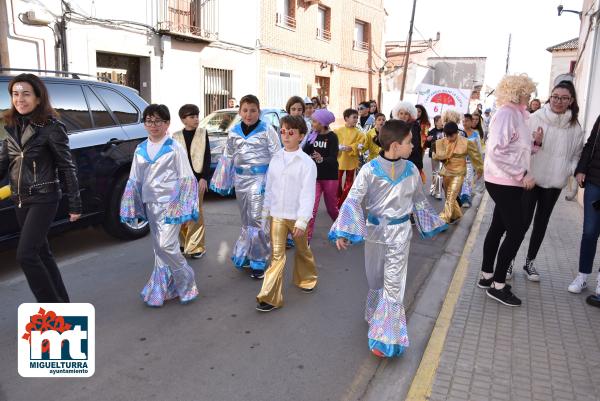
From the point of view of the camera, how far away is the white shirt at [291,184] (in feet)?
13.6

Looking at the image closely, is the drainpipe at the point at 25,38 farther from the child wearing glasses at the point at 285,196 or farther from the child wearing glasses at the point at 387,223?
the child wearing glasses at the point at 387,223

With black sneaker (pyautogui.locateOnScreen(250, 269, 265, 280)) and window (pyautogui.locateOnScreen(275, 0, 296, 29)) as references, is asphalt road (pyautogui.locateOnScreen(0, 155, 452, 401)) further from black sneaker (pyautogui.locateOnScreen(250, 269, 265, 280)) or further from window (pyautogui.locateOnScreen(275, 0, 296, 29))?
window (pyautogui.locateOnScreen(275, 0, 296, 29))

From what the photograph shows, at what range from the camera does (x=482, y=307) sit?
4.32 metres

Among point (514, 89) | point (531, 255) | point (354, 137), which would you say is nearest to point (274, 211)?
point (514, 89)

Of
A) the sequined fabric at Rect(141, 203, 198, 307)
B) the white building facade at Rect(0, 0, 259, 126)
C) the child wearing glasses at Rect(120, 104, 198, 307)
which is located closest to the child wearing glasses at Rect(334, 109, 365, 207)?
the child wearing glasses at Rect(120, 104, 198, 307)

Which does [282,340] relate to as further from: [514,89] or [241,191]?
[514,89]

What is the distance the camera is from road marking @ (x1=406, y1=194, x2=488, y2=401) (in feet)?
10.1

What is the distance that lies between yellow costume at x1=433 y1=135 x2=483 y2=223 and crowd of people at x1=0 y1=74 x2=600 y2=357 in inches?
89.7

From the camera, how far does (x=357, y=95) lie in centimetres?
2559

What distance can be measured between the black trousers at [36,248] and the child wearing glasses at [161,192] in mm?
673

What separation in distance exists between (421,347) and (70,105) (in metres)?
4.21

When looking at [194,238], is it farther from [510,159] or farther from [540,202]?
[540,202]

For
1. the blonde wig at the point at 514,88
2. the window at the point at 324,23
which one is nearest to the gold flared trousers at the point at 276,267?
the blonde wig at the point at 514,88

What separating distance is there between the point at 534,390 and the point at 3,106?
189 inches
